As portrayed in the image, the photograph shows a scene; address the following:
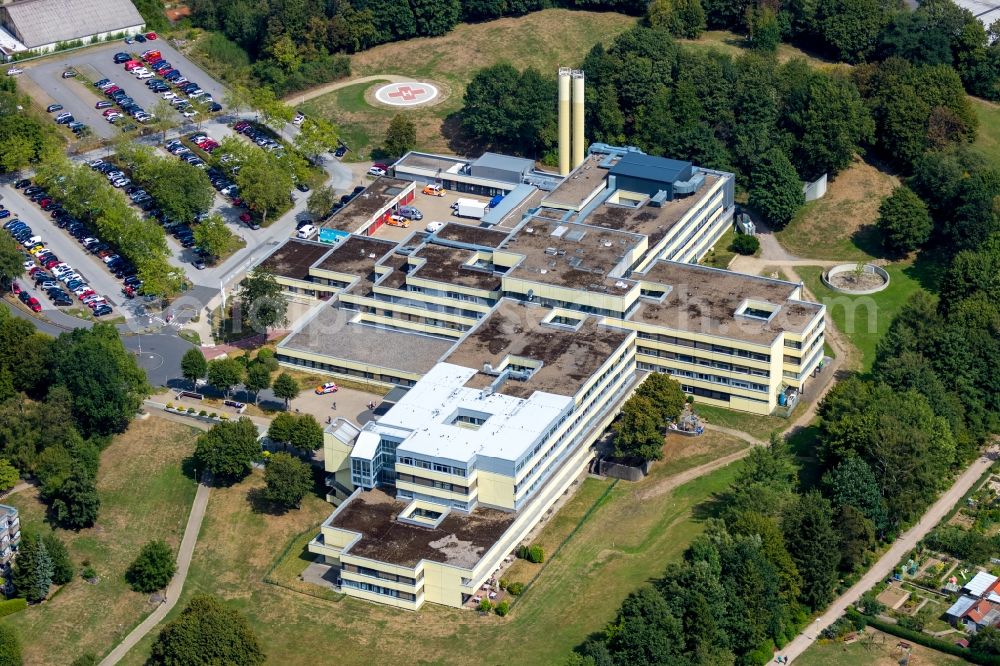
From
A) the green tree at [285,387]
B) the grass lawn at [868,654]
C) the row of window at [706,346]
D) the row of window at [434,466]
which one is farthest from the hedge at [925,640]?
the green tree at [285,387]

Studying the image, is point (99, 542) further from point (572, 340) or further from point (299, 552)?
point (572, 340)

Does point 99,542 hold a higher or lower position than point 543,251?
lower

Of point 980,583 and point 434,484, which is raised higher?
point 434,484

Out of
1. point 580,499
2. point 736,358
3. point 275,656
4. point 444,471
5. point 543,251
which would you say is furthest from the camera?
point 543,251

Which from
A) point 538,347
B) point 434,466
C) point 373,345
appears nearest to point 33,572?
point 434,466

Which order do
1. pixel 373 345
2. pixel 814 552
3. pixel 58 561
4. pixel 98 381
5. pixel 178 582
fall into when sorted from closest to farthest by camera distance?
pixel 814 552 → pixel 58 561 → pixel 178 582 → pixel 98 381 → pixel 373 345

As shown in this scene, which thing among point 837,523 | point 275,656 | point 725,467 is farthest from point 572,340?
point 275,656

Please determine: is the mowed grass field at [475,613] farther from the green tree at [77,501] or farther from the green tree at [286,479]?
the green tree at [77,501]

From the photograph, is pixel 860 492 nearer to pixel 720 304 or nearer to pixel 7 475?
pixel 720 304
